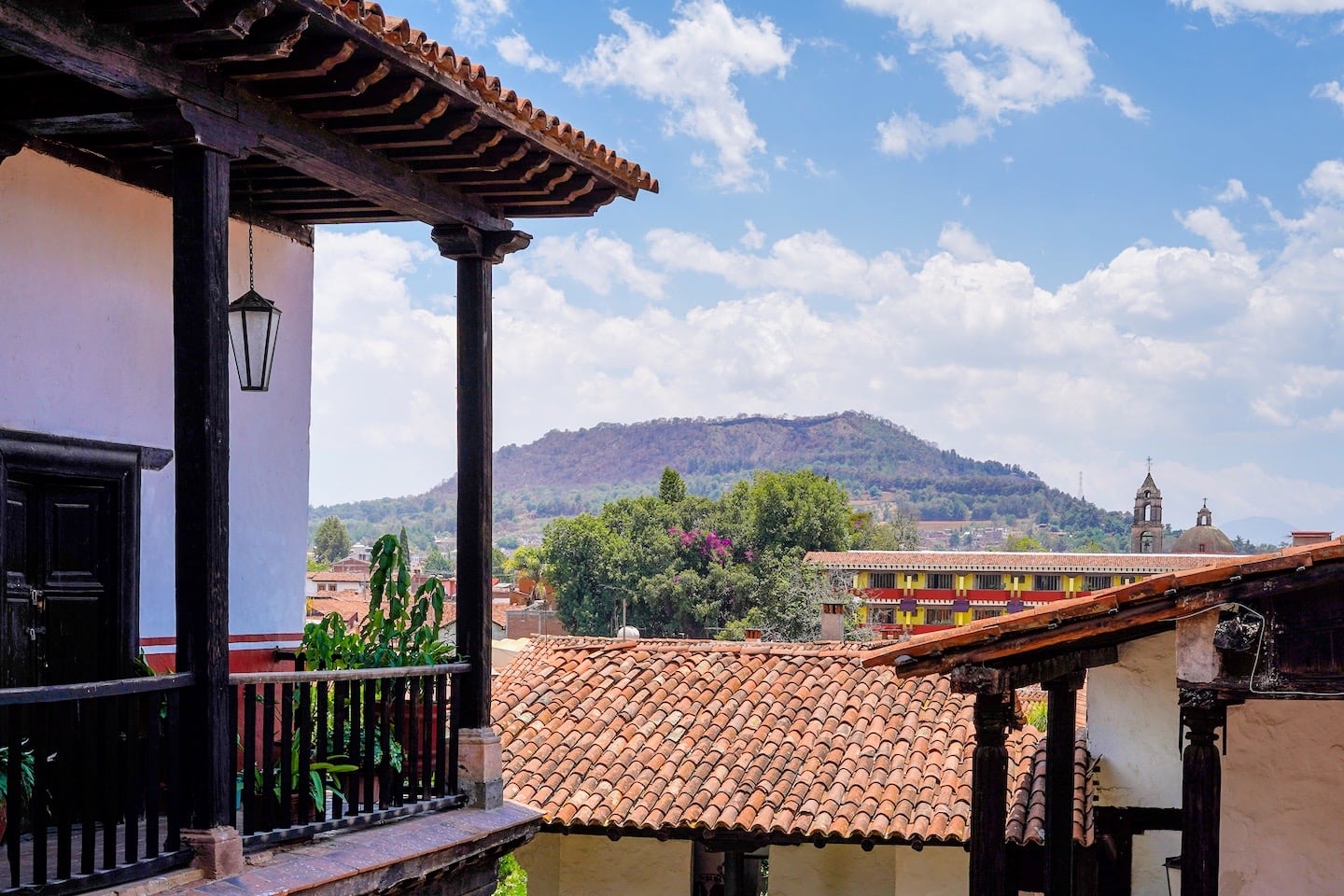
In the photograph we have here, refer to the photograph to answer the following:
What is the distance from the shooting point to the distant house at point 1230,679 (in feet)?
18.5

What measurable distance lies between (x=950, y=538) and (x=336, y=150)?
149475 mm

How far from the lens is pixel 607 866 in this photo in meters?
12.8

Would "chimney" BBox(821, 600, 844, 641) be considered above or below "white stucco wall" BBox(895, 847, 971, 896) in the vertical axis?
above

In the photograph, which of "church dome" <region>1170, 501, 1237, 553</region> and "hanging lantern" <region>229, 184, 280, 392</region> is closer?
"hanging lantern" <region>229, 184, 280, 392</region>

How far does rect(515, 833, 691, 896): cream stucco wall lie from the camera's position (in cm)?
1269

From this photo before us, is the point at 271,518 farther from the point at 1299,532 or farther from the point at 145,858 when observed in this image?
the point at 1299,532

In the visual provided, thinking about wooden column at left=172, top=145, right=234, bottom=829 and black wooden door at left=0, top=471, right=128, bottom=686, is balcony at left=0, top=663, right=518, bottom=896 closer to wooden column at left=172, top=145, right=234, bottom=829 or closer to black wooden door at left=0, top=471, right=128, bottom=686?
wooden column at left=172, top=145, right=234, bottom=829

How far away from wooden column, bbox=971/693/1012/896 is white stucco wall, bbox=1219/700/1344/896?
1.40m

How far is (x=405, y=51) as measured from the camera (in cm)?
565

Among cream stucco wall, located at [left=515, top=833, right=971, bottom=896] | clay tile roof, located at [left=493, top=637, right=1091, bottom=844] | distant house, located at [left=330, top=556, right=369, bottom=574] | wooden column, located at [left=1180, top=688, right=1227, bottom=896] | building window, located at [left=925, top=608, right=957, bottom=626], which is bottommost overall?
building window, located at [left=925, top=608, right=957, bottom=626]

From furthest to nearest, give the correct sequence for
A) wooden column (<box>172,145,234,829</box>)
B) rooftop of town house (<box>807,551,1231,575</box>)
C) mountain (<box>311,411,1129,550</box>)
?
mountain (<box>311,411,1129,550</box>)
rooftop of town house (<box>807,551,1231,575</box>)
wooden column (<box>172,145,234,829</box>)

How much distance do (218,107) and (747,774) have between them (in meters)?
8.13

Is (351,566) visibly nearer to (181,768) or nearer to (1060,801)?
(1060,801)

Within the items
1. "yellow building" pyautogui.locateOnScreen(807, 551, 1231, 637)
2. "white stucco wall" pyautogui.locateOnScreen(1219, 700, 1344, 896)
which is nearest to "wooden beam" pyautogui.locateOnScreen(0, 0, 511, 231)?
"white stucco wall" pyautogui.locateOnScreen(1219, 700, 1344, 896)
